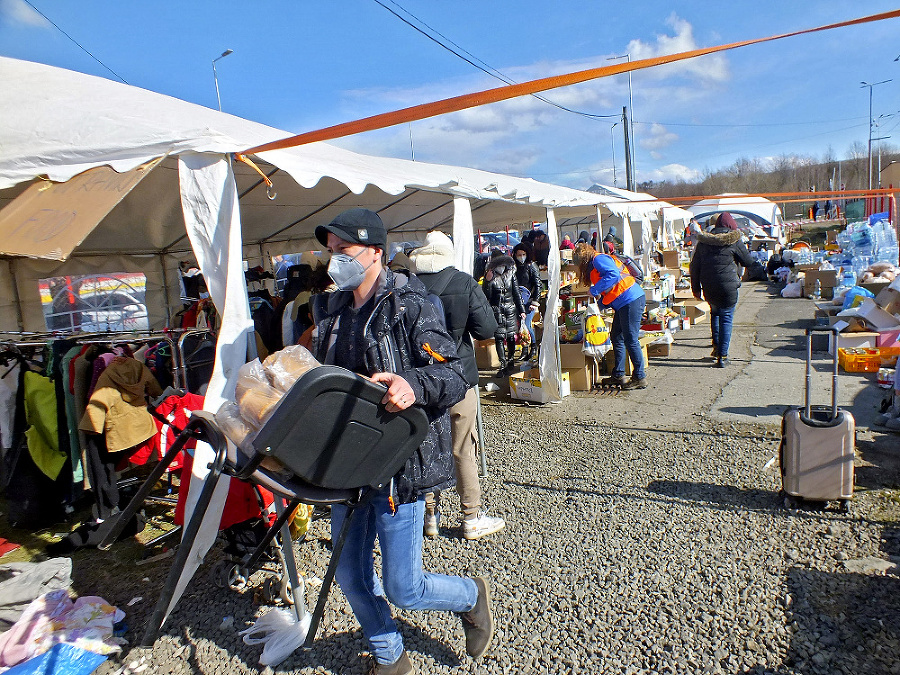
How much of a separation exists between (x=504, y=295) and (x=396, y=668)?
5922mm

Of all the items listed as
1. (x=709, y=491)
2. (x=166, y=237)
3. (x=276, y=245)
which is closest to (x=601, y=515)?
(x=709, y=491)

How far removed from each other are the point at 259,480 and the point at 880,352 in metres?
7.59

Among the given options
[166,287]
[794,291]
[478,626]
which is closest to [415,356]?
[478,626]

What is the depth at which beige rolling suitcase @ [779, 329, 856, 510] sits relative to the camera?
334 centimetres

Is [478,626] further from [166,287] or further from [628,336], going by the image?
[166,287]

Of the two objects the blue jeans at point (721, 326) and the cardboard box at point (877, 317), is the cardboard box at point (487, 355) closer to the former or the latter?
the blue jeans at point (721, 326)

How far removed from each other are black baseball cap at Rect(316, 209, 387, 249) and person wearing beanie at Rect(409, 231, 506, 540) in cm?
137

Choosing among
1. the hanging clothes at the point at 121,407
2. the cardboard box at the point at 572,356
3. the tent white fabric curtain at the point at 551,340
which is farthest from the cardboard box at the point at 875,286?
the hanging clothes at the point at 121,407

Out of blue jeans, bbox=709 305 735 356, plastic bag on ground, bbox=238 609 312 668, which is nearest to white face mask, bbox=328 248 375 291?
plastic bag on ground, bbox=238 609 312 668

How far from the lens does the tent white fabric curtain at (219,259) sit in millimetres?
2902

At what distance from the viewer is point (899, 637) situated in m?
2.39

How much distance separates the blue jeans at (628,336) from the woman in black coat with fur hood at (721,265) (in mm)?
1213

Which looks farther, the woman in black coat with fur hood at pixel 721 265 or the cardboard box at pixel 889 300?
the woman in black coat with fur hood at pixel 721 265

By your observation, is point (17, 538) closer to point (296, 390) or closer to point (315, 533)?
point (315, 533)
